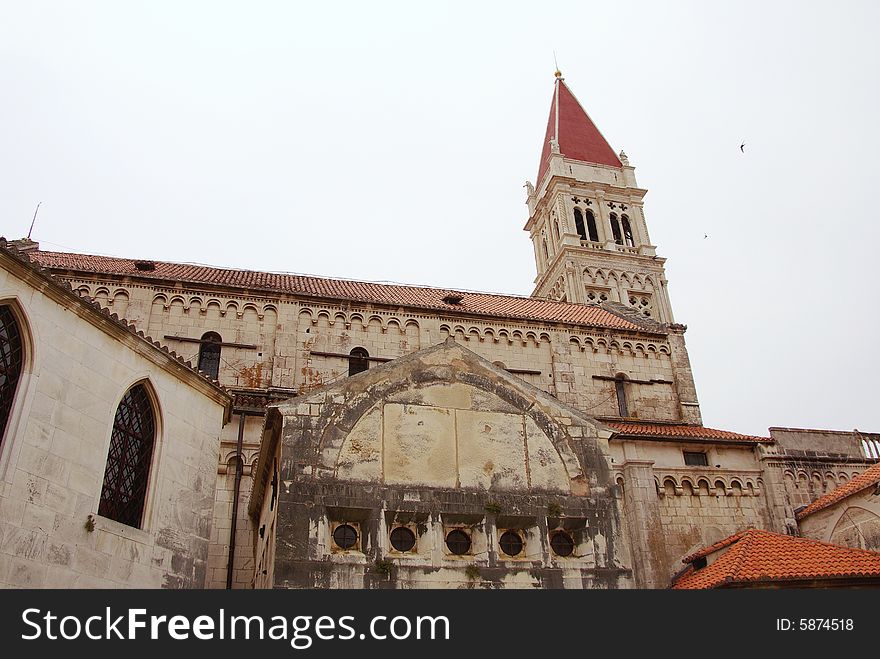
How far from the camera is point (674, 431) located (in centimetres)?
2770

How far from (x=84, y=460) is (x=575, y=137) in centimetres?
5051

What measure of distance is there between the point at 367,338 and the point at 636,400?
11.4m

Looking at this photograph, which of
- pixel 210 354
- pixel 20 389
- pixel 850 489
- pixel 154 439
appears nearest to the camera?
pixel 20 389

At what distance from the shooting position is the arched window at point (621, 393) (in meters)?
30.0

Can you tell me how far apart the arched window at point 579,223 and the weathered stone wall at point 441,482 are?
Result: 3779cm

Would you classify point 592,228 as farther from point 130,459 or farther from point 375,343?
point 130,459

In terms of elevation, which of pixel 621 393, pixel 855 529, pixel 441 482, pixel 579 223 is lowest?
pixel 441 482

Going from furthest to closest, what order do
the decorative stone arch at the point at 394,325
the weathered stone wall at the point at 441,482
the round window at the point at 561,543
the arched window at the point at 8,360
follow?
the decorative stone arch at the point at 394,325, the round window at the point at 561,543, the weathered stone wall at the point at 441,482, the arched window at the point at 8,360

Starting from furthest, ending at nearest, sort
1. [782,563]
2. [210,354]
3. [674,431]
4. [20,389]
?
1. [674,431]
2. [210,354]
3. [782,563]
4. [20,389]

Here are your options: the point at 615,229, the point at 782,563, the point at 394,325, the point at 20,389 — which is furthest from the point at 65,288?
the point at 615,229

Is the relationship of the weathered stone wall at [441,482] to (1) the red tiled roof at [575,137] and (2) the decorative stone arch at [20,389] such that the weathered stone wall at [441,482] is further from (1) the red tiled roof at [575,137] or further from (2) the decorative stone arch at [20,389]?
(1) the red tiled roof at [575,137]

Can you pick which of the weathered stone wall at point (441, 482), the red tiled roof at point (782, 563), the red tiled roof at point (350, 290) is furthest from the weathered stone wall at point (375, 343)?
the red tiled roof at point (782, 563)

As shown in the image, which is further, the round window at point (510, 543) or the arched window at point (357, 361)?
the arched window at point (357, 361)

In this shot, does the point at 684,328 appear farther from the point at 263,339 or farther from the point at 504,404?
the point at 504,404
